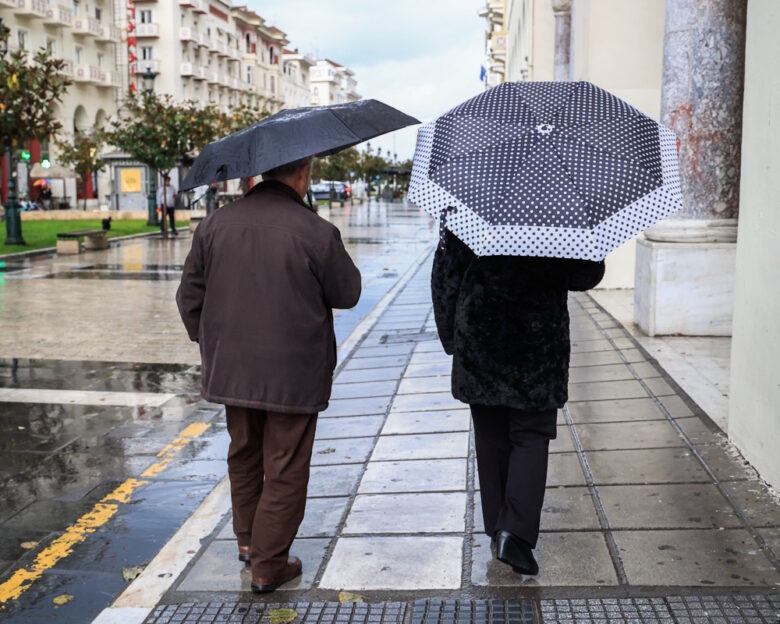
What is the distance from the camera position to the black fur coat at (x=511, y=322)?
3.52 metres

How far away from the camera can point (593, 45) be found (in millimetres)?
12133

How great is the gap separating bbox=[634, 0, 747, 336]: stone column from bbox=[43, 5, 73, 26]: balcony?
51973 millimetres

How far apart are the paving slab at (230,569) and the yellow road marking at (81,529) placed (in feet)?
2.28

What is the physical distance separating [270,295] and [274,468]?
0.68m

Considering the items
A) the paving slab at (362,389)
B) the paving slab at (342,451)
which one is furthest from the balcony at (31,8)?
the paving slab at (342,451)

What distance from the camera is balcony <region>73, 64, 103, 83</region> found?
57225mm

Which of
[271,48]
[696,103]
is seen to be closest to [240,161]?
[696,103]

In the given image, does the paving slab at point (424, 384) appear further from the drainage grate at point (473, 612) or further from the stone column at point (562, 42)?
the stone column at point (562, 42)

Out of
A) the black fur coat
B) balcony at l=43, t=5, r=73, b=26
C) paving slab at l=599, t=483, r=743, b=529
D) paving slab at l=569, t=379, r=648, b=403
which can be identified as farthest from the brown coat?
balcony at l=43, t=5, r=73, b=26

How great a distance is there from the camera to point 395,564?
3.96m

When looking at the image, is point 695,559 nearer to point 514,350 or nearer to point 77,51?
point 514,350

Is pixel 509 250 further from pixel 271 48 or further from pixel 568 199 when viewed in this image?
pixel 271 48

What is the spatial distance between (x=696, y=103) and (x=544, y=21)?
13993 millimetres

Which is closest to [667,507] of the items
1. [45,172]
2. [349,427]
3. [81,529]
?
[349,427]
